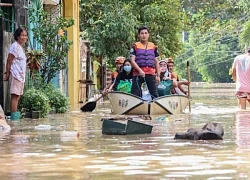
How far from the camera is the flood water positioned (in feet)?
21.7

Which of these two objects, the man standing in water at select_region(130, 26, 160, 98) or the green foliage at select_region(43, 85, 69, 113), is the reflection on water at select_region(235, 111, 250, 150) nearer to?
the man standing in water at select_region(130, 26, 160, 98)

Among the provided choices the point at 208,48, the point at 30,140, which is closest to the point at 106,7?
the point at 30,140

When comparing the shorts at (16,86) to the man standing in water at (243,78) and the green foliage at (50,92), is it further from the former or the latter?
the man standing in water at (243,78)

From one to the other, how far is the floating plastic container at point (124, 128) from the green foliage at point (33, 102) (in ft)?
16.8

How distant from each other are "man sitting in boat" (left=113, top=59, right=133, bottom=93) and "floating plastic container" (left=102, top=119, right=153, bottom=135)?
285 inches

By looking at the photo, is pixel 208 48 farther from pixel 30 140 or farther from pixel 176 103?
pixel 30 140

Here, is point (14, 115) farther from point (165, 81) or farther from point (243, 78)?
point (243, 78)

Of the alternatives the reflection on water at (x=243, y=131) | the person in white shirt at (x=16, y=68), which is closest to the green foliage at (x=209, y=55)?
the person in white shirt at (x=16, y=68)

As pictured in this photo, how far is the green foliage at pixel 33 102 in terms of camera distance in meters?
15.7

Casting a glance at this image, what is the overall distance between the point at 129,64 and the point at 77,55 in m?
8.66

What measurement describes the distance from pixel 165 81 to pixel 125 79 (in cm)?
95

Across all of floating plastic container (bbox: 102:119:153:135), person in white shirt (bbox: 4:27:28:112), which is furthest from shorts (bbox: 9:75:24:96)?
floating plastic container (bbox: 102:119:153:135)

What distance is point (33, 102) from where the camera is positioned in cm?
1568

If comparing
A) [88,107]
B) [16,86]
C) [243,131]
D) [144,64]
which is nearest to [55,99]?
[88,107]
